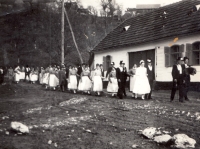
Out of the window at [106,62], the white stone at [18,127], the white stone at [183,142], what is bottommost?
the white stone at [183,142]

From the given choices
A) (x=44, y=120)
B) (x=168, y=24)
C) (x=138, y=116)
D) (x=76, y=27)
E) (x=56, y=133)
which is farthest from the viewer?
(x=76, y=27)

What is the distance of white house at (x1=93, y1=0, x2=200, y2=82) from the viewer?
15.6 m

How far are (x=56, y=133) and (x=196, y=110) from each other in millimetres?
4920

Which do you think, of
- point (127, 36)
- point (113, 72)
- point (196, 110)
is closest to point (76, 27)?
point (127, 36)

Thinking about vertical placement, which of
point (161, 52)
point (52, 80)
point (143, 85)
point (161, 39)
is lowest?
point (143, 85)

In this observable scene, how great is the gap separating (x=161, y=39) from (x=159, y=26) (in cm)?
165

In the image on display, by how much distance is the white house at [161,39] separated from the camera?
51.2 ft

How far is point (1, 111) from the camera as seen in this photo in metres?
8.05

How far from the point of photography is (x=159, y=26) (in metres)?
18.7

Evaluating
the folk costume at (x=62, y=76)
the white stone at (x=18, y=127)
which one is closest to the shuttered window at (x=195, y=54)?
the folk costume at (x=62, y=76)

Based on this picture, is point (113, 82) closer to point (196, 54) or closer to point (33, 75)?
point (196, 54)

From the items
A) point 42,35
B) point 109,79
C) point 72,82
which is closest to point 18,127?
point 109,79

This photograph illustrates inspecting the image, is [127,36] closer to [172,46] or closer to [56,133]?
[172,46]

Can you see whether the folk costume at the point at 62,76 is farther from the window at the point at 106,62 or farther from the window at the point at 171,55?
the window at the point at 171,55
